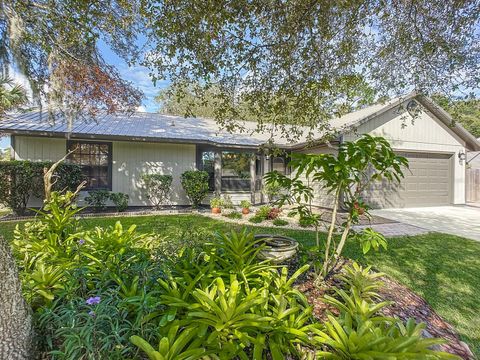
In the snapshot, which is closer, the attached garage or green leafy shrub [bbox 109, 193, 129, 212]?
green leafy shrub [bbox 109, 193, 129, 212]

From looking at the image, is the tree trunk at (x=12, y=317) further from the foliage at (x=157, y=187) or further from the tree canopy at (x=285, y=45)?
the foliage at (x=157, y=187)

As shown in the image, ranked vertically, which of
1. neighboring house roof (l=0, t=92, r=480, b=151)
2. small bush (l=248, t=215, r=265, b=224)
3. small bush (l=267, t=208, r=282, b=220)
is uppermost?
neighboring house roof (l=0, t=92, r=480, b=151)

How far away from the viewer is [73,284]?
2.42 meters

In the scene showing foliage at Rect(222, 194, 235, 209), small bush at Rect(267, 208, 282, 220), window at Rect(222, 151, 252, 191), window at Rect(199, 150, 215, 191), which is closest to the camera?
small bush at Rect(267, 208, 282, 220)

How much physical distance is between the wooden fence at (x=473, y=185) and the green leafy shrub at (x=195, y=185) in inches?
554

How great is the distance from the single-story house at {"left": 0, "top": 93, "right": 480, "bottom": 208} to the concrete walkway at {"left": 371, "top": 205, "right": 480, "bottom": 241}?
106cm

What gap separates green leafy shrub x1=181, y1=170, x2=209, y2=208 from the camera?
10.5 metres

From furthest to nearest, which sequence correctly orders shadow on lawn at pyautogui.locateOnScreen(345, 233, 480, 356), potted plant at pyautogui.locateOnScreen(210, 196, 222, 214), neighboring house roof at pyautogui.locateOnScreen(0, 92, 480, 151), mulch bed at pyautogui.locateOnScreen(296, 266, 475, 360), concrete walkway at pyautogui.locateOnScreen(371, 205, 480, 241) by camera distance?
potted plant at pyautogui.locateOnScreen(210, 196, 222, 214) → neighboring house roof at pyautogui.locateOnScreen(0, 92, 480, 151) → concrete walkway at pyautogui.locateOnScreen(371, 205, 480, 241) → shadow on lawn at pyautogui.locateOnScreen(345, 233, 480, 356) → mulch bed at pyautogui.locateOnScreen(296, 266, 475, 360)

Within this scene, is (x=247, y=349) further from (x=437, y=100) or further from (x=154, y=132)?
(x=154, y=132)

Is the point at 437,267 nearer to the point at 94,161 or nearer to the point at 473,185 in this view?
the point at 94,161

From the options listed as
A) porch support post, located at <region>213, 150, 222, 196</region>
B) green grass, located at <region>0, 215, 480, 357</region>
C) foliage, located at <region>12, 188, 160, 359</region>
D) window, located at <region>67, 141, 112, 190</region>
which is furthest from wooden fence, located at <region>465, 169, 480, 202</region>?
window, located at <region>67, 141, 112, 190</region>

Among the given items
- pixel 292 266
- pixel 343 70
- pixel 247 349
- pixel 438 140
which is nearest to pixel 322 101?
pixel 343 70

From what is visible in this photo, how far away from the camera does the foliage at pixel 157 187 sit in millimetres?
10375

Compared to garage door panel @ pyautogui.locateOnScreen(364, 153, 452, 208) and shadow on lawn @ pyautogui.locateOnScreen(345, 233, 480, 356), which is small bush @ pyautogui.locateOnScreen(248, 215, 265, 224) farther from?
garage door panel @ pyautogui.locateOnScreen(364, 153, 452, 208)
